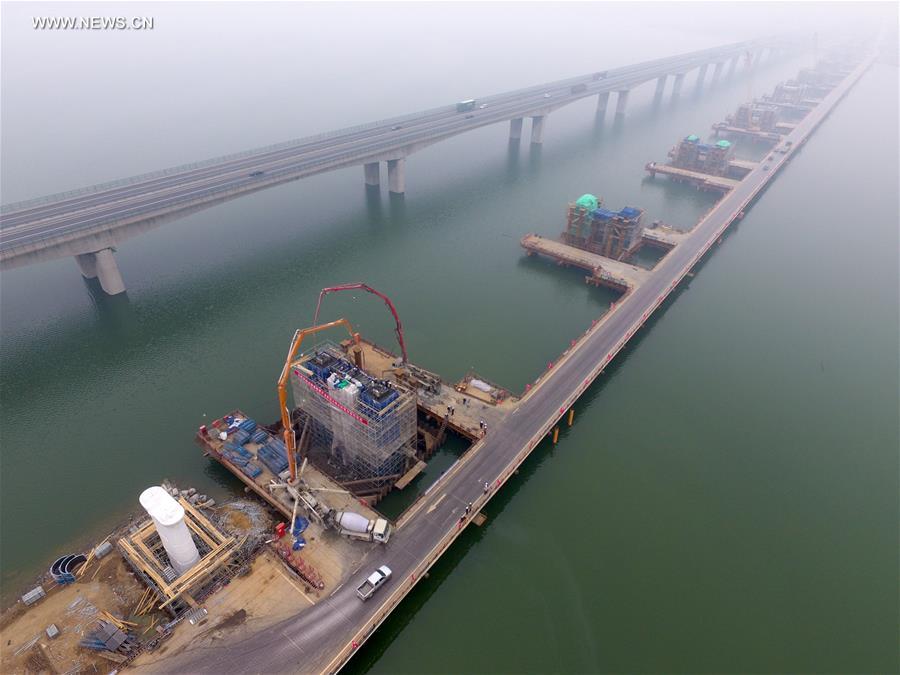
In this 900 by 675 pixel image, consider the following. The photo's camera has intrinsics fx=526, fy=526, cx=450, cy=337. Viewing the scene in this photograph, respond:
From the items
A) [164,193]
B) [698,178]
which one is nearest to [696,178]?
[698,178]

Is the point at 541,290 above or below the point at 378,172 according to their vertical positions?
below

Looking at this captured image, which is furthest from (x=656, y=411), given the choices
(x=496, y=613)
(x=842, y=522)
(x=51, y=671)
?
(x=51, y=671)

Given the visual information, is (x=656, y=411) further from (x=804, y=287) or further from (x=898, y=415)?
(x=804, y=287)

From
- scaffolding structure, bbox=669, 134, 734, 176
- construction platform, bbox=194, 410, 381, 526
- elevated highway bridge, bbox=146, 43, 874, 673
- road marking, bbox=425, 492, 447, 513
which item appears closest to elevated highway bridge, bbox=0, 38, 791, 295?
construction platform, bbox=194, 410, 381, 526

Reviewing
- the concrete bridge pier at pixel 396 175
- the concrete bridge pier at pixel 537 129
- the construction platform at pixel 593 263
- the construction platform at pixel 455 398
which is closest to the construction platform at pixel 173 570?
the construction platform at pixel 455 398

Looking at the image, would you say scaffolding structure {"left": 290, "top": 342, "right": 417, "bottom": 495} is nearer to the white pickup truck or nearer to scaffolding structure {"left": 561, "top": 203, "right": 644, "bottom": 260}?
the white pickup truck
